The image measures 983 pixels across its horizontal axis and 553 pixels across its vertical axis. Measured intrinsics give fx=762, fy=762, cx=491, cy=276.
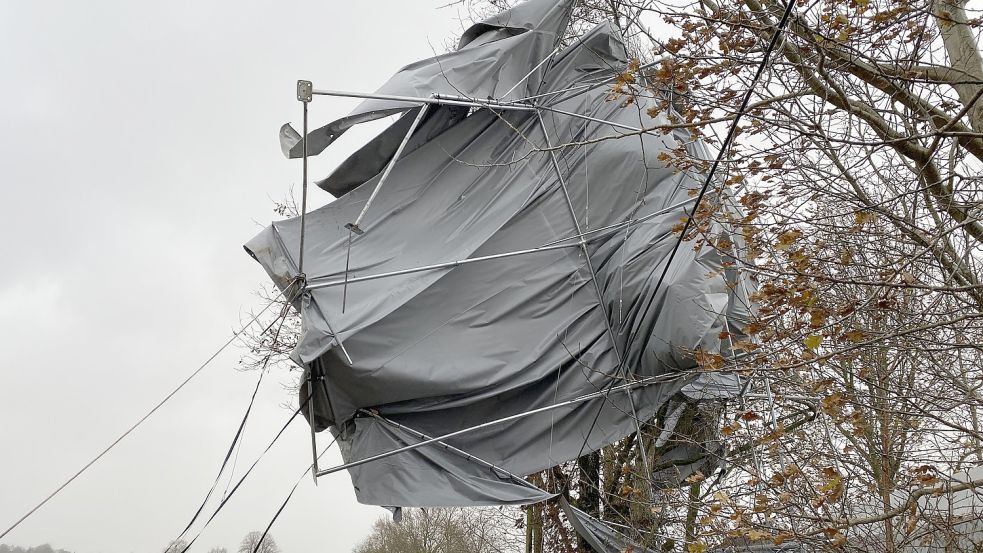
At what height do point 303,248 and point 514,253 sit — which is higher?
→ point 514,253

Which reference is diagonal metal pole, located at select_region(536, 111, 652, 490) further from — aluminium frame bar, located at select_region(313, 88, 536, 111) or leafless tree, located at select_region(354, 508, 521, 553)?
leafless tree, located at select_region(354, 508, 521, 553)

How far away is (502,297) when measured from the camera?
7273 millimetres

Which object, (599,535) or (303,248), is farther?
(599,535)

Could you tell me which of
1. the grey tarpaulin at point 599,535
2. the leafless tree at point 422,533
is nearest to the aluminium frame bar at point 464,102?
the grey tarpaulin at point 599,535

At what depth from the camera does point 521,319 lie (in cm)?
727

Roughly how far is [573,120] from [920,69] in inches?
166

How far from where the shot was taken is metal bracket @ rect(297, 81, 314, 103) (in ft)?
19.0

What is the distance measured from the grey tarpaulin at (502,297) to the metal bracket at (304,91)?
936mm

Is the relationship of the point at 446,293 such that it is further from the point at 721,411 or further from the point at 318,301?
the point at 721,411

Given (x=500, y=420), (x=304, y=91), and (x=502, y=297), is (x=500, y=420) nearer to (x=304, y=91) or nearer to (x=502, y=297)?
(x=502, y=297)

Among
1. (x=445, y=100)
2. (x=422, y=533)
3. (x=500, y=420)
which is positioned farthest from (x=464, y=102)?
(x=422, y=533)

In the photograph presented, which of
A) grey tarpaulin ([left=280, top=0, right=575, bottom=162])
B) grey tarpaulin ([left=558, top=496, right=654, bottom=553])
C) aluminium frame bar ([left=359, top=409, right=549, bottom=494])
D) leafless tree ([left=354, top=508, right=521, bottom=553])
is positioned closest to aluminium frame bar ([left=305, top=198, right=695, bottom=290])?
aluminium frame bar ([left=359, top=409, right=549, bottom=494])

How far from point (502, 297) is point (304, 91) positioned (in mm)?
2660

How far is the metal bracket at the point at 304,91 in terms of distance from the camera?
5.79 metres
